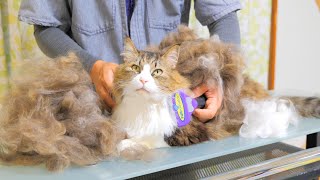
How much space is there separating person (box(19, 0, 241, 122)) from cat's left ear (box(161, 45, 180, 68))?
0.26 meters

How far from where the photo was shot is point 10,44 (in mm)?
1216

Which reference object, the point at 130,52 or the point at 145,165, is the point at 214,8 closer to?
the point at 130,52

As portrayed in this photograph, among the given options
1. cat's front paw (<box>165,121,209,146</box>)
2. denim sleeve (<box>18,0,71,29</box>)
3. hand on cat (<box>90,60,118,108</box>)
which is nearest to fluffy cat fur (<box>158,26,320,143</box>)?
cat's front paw (<box>165,121,209,146</box>)

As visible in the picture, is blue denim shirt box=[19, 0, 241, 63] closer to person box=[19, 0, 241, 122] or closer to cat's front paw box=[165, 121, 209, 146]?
person box=[19, 0, 241, 122]

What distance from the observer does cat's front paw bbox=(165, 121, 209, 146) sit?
62 cm

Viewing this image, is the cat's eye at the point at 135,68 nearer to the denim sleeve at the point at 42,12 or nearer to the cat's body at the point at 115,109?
the cat's body at the point at 115,109

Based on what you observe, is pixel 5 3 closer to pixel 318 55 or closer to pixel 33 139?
pixel 33 139

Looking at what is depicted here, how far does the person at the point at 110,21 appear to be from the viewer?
824 millimetres

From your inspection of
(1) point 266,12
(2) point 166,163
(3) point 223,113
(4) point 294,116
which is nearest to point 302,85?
(1) point 266,12

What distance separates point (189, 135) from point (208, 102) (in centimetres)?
8

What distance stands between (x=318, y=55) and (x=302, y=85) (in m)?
0.20

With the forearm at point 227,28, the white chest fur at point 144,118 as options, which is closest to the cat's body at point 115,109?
the white chest fur at point 144,118

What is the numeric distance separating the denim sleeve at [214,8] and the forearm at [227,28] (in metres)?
0.01

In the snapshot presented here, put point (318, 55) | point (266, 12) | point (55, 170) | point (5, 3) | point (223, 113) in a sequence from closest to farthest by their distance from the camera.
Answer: point (55, 170)
point (223, 113)
point (5, 3)
point (266, 12)
point (318, 55)
